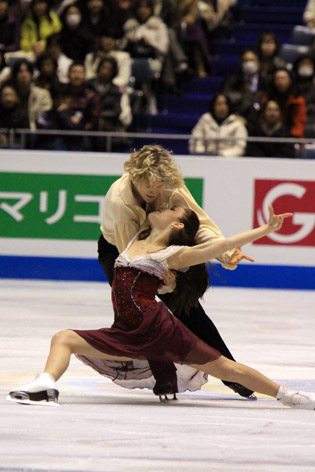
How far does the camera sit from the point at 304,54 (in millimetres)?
12133

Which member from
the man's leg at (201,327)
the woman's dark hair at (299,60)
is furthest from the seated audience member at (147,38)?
the man's leg at (201,327)

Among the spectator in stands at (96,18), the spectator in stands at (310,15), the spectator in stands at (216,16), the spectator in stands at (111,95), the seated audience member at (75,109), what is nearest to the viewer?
the seated audience member at (75,109)

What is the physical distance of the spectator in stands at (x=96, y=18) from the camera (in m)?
12.9

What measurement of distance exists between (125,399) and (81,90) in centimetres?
624

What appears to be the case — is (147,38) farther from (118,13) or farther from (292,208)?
(292,208)

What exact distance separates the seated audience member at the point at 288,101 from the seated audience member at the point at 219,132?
1.56ft

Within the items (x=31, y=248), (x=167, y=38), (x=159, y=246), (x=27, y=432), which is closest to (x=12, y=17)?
(x=167, y=38)

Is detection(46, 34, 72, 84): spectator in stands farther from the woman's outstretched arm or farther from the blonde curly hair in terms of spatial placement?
the woman's outstretched arm

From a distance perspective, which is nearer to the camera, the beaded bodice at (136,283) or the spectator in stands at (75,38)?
the beaded bodice at (136,283)

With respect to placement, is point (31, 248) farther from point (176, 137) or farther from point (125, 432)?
point (125, 432)

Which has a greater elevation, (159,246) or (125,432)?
(159,246)

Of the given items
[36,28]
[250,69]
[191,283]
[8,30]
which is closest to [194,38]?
[250,69]

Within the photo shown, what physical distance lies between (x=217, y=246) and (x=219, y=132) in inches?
229

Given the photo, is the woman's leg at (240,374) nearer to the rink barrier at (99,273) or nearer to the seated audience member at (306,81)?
the rink barrier at (99,273)
